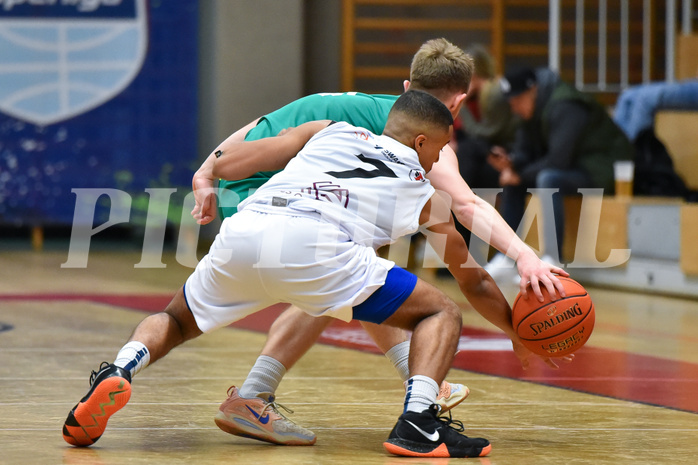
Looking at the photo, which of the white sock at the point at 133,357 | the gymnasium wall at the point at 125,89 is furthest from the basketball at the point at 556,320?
the gymnasium wall at the point at 125,89

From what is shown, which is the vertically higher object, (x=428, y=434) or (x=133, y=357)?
(x=133, y=357)

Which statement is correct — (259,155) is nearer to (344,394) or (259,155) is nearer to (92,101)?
(344,394)

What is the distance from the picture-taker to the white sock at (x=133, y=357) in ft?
8.87

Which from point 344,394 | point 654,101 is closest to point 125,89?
A: point 654,101

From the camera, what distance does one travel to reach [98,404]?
2631mm

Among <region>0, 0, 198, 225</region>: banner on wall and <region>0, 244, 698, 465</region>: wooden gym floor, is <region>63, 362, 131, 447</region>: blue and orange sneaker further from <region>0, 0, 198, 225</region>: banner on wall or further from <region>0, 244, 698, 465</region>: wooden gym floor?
<region>0, 0, 198, 225</region>: banner on wall

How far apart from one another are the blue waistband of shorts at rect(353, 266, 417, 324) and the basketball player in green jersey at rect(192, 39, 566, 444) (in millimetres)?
370

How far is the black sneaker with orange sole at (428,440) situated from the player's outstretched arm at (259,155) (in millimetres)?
737

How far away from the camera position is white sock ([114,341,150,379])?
106 inches

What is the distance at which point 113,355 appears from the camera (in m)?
4.42

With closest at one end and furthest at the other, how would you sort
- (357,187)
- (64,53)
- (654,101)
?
(357,187) < (654,101) < (64,53)

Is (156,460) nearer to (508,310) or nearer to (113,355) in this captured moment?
(508,310)

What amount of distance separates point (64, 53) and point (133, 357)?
7.60m

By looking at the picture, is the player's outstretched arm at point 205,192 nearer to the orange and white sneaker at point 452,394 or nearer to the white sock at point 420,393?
the white sock at point 420,393
